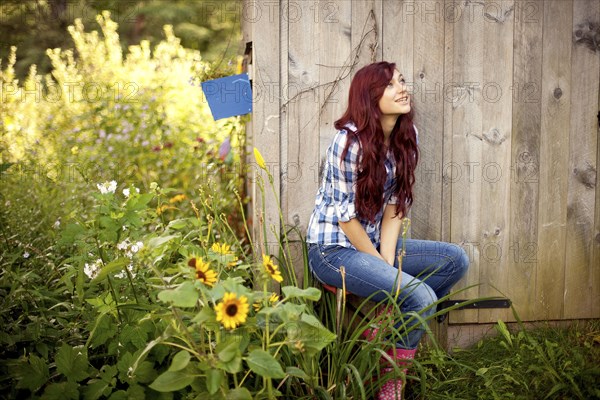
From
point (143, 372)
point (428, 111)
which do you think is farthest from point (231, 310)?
point (428, 111)

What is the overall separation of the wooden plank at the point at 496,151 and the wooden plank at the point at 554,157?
18cm

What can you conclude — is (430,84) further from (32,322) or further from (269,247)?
(32,322)

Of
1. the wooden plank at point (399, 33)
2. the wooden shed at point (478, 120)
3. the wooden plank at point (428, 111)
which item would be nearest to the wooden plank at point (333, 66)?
the wooden shed at point (478, 120)

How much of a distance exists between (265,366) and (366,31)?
179 centimetres

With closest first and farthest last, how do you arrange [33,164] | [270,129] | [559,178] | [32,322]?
[32,322] < [270,129] < [559,178] < [33,164]

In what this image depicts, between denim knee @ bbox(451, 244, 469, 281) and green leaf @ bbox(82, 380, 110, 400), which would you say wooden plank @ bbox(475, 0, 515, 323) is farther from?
green leaf @ bbox(82, 380, 110, 400)

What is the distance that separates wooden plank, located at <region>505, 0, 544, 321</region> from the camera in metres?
3.17

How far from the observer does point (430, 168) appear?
3.15 m

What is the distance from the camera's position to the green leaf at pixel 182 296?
6.01 feet

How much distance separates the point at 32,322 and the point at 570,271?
103 inches

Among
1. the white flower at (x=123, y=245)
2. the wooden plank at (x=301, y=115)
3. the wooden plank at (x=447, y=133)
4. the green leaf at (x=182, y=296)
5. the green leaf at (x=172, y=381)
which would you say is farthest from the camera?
the wooden plank at (x=447, y=133)

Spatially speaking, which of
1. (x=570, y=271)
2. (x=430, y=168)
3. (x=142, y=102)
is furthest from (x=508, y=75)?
(x=142, y=102)

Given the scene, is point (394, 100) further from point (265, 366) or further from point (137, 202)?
point (265, 366)

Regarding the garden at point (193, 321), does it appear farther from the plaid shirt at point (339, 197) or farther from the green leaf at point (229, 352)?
the plaid shirt at point (339, 197)
